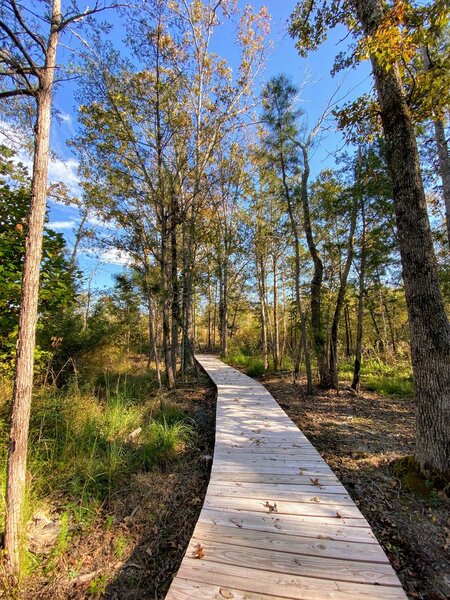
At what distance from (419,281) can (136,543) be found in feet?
11.1

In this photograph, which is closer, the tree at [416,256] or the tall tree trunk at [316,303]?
the tree at [416,256]

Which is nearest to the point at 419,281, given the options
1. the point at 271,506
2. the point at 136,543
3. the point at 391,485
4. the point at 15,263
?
the point at 391,485

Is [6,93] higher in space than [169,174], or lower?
lower

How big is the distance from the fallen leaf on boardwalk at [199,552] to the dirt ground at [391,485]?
125 centimetres

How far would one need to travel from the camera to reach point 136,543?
6.53 feet

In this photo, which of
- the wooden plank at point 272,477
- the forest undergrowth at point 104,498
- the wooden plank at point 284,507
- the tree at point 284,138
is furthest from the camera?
the tree at point 284,138

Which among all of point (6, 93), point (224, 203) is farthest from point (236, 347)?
point (6, 93)

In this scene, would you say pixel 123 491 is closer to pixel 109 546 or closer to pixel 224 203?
pixel 109 546

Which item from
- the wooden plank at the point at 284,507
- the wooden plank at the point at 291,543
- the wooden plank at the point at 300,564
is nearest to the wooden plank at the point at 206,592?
the wooden plank at the point at 300,564

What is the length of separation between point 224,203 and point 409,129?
9616 mm

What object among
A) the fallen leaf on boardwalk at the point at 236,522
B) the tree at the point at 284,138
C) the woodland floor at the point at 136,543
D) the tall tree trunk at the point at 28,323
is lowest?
the woodland floor at the point at 136,543

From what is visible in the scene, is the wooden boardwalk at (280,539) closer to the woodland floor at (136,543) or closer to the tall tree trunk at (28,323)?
the woodland floor at (136,543)

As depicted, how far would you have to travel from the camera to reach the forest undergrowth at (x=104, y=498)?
170cm

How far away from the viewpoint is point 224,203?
38.4 feet
